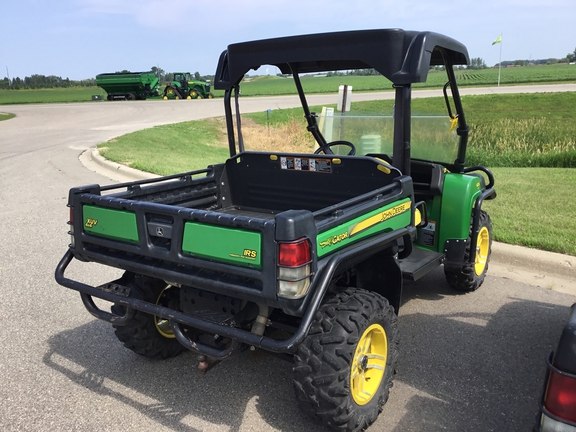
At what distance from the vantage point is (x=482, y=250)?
4844 mm

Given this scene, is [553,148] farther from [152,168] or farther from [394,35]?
[394,35]

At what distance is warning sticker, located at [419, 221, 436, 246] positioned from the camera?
Answer: 4.37m

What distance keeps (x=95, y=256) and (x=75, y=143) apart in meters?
12.6

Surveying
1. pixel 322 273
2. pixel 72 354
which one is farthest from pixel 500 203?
pixel 72 354

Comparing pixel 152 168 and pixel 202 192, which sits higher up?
pixel 202 192

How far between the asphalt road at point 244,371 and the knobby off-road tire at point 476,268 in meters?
0.13

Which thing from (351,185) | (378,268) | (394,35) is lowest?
(378,268)

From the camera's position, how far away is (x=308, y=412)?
2672mm

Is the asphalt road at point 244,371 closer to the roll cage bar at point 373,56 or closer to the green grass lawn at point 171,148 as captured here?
the roll cage bar at point 373,56

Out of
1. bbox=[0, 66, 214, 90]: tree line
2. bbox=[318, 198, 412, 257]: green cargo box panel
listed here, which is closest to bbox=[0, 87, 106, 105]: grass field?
bbox=[0, 66, 214, 90]: tree line

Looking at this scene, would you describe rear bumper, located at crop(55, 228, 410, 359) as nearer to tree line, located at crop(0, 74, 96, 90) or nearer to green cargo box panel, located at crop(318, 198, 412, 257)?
green cargo box panel, located at crop(318, 198, 412, 257)

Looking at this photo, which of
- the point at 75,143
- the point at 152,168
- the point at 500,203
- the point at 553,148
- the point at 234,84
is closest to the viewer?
the point at 234,84

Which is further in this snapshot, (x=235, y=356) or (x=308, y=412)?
(x=235, y=356)

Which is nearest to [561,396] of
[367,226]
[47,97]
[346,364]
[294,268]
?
[346,364]
